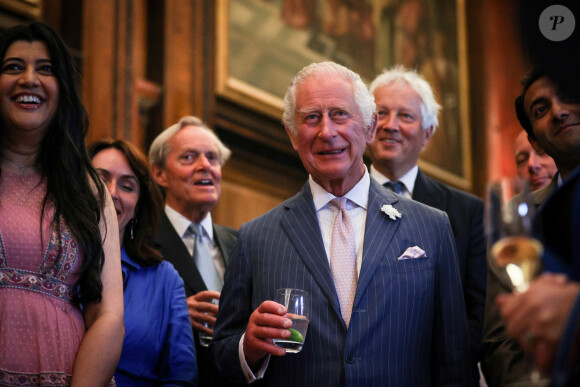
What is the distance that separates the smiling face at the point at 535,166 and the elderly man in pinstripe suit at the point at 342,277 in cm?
153

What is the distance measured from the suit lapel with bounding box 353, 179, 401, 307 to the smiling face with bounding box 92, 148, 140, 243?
1.20 metres

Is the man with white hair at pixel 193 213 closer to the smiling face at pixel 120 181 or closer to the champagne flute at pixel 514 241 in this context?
the smiling face at pixel 120 181

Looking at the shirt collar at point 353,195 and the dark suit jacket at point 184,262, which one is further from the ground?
the shirt collar at point 353,195

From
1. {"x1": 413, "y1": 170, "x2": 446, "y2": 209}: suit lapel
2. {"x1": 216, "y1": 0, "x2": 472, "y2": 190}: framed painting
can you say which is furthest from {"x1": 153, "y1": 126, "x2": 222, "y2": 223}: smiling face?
{"x1": 216, "y1": 0, "x2": 472, "y2": 190}: framed painting

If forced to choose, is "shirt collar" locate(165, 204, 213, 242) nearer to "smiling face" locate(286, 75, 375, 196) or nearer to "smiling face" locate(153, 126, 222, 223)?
"smiling face" locate(153, 126, 222, 223)

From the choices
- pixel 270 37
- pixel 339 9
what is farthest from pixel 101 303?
pixel 339 9

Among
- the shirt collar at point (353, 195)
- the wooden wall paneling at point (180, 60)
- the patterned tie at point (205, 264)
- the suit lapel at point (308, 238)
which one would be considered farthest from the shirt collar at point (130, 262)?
the wooden wall paneling at point (180, 60)

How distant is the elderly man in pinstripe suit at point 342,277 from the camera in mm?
2828

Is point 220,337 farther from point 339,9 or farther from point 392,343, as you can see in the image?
point 339,9

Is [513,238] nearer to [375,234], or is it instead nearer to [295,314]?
[295,314]

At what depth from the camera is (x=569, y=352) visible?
1.49 metres

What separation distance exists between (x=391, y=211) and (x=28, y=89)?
137 cm

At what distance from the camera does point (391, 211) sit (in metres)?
3.11

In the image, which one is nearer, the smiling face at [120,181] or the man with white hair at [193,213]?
the smiling face at [120,181]
